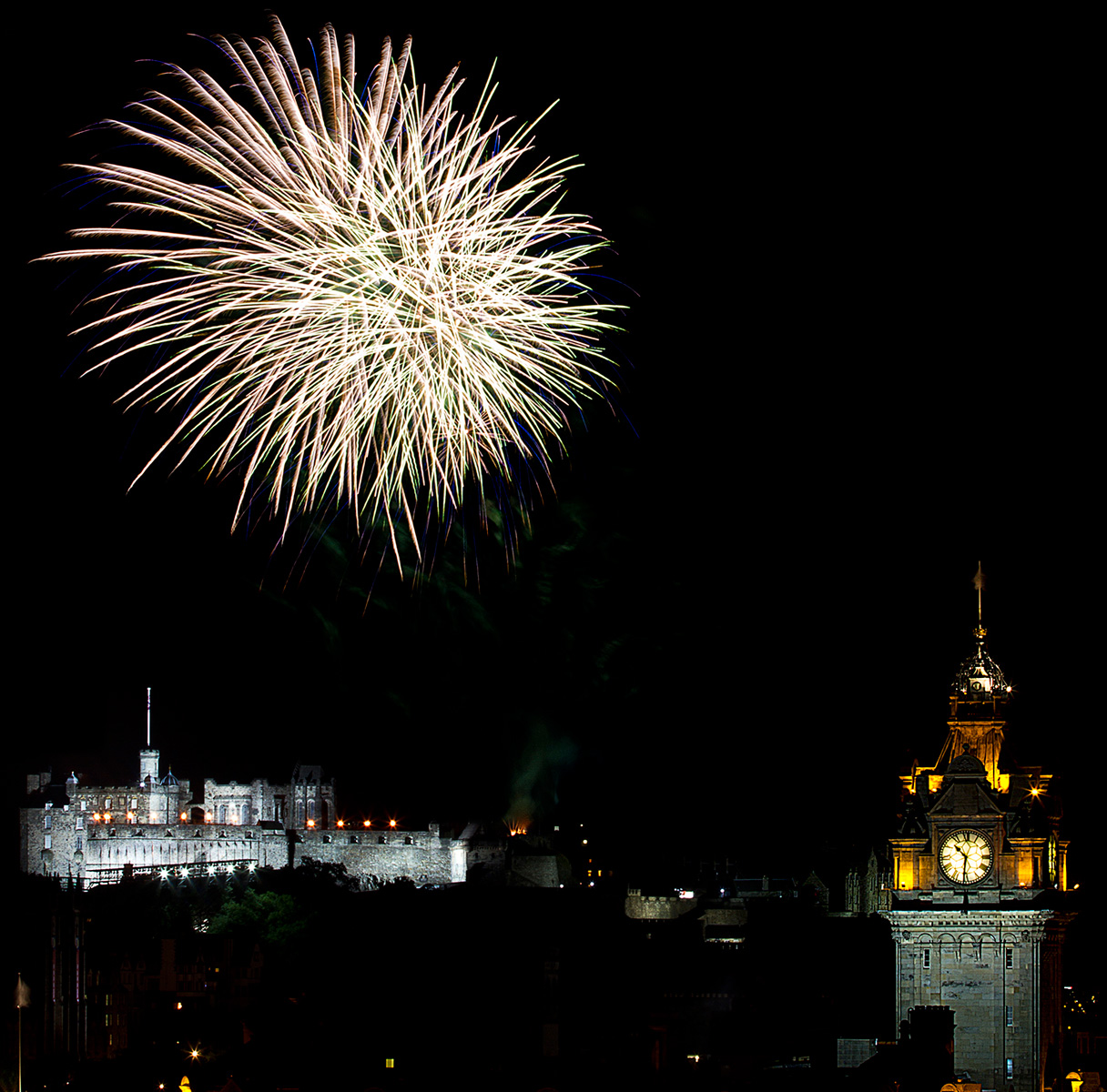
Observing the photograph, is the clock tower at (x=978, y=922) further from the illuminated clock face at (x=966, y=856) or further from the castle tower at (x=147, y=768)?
the castle tower at (x=147, y=768)

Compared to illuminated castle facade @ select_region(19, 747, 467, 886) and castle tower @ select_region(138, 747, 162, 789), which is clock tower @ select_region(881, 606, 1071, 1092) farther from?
castle tower @ select_region(138, 747, 162, 789)

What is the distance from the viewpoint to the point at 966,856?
24.2 meters

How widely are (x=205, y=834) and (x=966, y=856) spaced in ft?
A: 196

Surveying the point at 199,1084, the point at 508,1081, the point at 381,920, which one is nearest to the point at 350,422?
the point at 508,1081

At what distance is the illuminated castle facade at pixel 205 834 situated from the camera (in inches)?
2879

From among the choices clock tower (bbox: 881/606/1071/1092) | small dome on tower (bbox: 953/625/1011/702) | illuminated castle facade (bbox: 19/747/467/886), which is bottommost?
illuminated castle facade (bbox: 19/747/467/886)

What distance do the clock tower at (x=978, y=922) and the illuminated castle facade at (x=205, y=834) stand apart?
49.1m

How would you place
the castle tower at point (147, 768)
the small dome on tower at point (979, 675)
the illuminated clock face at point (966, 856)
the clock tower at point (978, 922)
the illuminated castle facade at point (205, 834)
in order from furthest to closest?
the castle tower at point (147, 768), the illuminated castle facade at point (205, 834), the small dome on tower at point (979, 675), the illuminated clock face at point (966, 856), the clock tower at point (978, 922)

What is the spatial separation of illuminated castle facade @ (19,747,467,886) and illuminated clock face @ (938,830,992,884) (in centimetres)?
4920

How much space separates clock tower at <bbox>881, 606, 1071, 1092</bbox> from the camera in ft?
77.5

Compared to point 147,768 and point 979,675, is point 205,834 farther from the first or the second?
point 979,675

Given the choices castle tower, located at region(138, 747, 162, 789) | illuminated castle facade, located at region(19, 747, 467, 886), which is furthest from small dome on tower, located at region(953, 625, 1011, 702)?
castle tower, located at region(138, 747, 162, 789)

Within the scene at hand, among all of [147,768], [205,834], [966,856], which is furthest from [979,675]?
[147,768]

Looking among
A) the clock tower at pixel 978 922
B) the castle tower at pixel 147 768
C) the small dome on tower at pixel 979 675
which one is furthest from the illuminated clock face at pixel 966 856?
the castle tower at pixel 147 768
